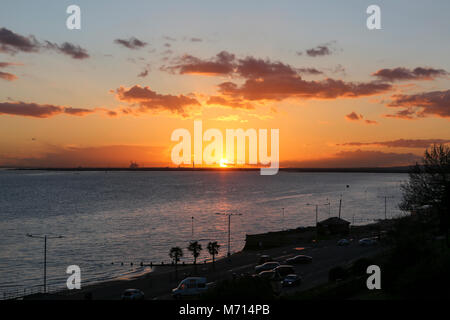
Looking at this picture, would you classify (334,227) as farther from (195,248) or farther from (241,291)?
(241,291)

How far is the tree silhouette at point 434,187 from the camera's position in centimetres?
4419

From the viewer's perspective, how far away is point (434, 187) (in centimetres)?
4731

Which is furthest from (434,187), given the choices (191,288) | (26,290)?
(26,290)

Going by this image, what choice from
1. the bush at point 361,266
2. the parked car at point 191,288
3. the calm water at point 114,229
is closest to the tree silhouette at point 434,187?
the bush at point 361,266

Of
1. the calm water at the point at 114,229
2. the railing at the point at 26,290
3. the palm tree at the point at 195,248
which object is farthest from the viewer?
the calm water at the point at 114,229

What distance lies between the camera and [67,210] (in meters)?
149

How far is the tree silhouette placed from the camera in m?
44.2

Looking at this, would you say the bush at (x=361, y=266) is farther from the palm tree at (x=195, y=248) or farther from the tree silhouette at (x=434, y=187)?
the palm tree at (x=195, y=248)

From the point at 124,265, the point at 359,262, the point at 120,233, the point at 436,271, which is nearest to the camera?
the point at 436,271

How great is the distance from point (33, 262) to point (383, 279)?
211ft

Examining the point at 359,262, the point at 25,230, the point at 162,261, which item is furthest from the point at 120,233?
the point at 359,262

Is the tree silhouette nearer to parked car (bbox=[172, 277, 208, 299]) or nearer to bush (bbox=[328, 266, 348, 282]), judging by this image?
bush (bbox=[328, 266, 348, 282])

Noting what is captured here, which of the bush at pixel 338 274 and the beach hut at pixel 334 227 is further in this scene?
the beach hut at pixel 334 227
